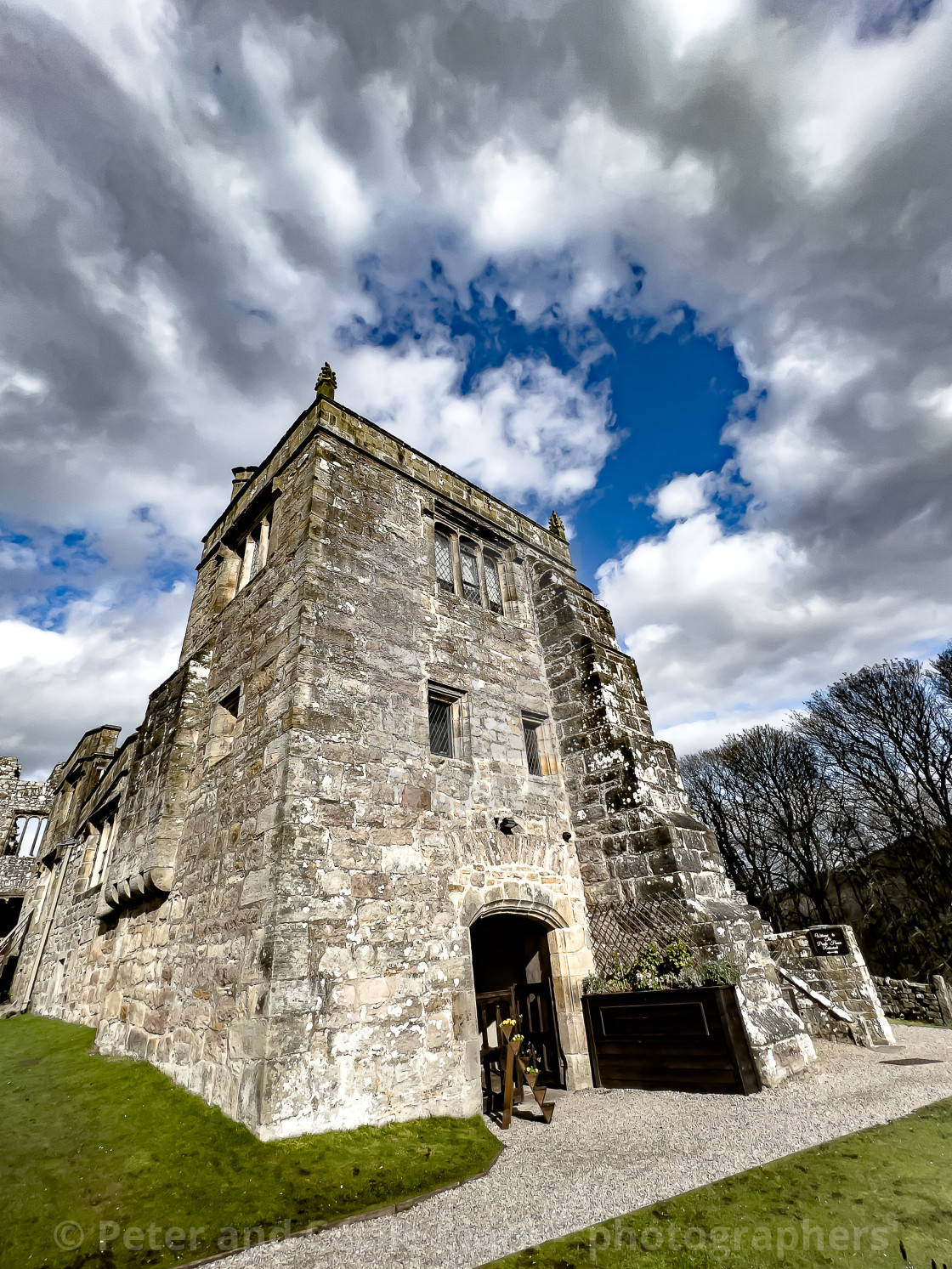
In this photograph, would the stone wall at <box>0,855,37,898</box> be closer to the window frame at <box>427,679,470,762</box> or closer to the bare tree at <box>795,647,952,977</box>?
the window frame at <box>427,679,470,762</box>

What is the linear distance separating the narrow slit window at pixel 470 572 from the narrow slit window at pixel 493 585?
0.77ft

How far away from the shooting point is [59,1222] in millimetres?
3797

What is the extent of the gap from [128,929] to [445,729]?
5.81 meters

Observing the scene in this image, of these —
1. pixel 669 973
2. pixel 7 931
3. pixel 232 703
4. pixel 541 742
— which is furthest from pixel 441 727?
pixel 7 931

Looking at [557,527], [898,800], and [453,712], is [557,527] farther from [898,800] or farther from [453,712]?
[898,800]

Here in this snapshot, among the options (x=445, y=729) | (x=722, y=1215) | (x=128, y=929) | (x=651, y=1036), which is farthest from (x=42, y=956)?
(x=722, y=1215)

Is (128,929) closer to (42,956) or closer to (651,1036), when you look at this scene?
(651,1036)

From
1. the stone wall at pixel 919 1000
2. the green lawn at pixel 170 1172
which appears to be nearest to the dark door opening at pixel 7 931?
the green lawn at pixel 170 1172

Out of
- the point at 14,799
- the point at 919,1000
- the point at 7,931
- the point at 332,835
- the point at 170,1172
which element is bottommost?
the point at 919,1000

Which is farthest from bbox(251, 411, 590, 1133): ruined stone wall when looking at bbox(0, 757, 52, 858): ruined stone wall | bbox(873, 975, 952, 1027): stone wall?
bbox(0, 757, 52, 858): ruined stone wall

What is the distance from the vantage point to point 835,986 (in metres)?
10.8

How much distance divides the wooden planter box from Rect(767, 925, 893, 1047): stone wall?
4.23 m

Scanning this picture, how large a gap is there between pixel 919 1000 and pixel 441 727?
14.7 metres

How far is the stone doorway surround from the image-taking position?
24.4 feet
